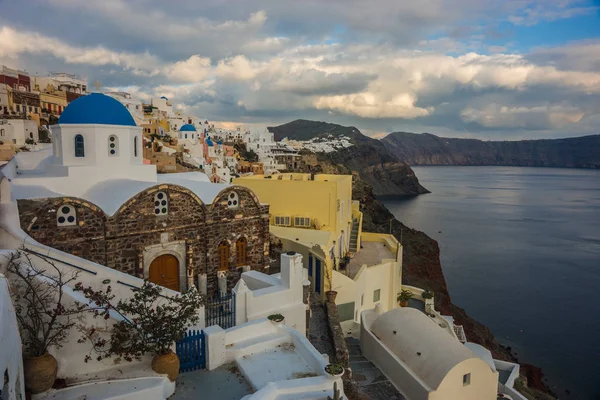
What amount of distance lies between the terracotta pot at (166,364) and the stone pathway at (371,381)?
23.8 ft

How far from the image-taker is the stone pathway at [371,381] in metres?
12.5

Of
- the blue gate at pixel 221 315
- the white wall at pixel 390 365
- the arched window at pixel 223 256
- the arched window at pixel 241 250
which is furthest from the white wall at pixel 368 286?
the blue gate at pixel 221 315

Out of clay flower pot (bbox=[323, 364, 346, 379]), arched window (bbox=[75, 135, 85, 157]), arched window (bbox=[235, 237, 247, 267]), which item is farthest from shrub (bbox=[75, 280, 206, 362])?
arched window (bbox=[75, 135, 85, 157])

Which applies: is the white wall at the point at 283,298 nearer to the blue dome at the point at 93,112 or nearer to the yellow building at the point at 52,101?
the blue dome at the point at 93,112

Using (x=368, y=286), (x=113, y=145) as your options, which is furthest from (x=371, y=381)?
(x=113, y=145)

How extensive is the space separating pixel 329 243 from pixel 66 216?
434 inches

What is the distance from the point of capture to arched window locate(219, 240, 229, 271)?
48.9 feet

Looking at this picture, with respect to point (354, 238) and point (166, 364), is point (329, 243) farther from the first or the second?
point (166, 364)

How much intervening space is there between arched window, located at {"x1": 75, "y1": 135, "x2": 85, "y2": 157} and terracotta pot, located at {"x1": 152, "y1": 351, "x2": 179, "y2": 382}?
966 centimetres

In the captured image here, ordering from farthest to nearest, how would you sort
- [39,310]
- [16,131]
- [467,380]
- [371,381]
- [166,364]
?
[16,131] → [371,381] → [467,380] → [166,364] → [39,310]

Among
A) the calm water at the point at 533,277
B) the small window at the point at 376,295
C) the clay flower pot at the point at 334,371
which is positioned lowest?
the calm water at the point at 533,277

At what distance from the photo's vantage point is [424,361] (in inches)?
488

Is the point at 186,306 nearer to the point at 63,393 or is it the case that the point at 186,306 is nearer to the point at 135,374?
the point at 135,374

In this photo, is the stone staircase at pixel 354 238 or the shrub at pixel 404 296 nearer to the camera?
the shrub at pixel 404 296
